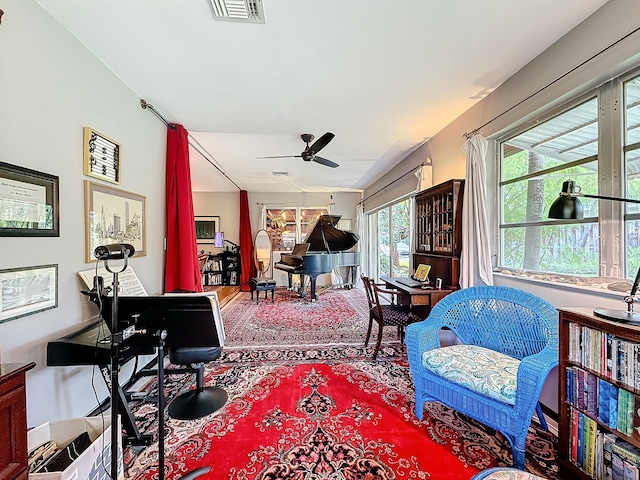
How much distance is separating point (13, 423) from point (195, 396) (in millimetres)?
1444

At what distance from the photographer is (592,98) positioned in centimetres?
180

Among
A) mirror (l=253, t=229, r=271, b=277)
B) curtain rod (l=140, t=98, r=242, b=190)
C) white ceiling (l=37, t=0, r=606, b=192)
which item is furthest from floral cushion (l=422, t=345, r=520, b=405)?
mirror (l=253, t=229, r=271, b=277)

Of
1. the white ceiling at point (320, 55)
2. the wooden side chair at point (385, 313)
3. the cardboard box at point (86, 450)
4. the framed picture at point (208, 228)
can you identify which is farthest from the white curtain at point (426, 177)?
the framed picture at point (208, 228)

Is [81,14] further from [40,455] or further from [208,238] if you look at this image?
[208,238]

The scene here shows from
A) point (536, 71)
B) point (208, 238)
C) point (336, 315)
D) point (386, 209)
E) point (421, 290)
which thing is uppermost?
point (536, 71)

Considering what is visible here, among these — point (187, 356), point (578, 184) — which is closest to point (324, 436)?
point (187, 356)

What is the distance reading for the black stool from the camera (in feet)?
6.73

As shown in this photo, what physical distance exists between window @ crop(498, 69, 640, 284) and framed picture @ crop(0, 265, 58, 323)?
3332mm

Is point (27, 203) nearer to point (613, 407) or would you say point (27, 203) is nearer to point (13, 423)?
point (13, 423)

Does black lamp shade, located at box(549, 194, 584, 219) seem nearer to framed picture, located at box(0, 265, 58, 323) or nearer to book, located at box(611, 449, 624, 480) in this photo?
book, located at box(611, 449, 624, 480)

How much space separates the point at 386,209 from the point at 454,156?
121 inches

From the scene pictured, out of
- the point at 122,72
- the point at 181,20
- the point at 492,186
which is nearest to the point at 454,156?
the point at 492,186

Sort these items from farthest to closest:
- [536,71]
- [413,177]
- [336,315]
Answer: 1. [336,315]
2. [413,177]
3. [536,71]

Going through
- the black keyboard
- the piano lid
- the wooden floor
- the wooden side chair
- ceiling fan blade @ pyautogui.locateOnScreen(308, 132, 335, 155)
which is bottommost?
the wooden floor
